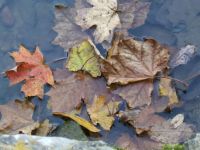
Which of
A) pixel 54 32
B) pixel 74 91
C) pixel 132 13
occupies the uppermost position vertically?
pixel 132 13

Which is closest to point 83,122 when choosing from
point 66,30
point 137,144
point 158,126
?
point 137,144

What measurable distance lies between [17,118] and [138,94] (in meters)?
0.87

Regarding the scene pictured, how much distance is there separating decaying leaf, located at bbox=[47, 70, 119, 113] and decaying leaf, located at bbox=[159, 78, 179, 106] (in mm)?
371

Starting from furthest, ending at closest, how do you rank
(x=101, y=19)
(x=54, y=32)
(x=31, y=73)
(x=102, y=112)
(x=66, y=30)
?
(x=54, y=32) < (x=66, y=30) < (x=101, y=19) < (x=31, y=73) < (x=102, y=112)

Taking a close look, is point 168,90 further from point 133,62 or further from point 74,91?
point 74,91

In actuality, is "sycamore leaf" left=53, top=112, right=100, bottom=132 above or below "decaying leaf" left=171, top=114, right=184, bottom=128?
below

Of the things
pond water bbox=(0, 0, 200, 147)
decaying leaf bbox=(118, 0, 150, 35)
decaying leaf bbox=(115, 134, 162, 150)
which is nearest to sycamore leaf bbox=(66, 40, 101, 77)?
pond water bbox=(0, 0, 200, 147)

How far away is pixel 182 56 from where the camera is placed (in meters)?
3.03

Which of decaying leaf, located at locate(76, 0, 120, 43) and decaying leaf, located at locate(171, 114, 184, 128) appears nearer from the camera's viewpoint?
decaying leaf, located at locate(171, 114, 184, 128)

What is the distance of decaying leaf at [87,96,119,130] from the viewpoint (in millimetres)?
2832

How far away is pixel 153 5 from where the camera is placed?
3.32 m

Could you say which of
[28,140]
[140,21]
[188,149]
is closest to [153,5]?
[140,21]

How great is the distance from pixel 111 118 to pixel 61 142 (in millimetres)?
550

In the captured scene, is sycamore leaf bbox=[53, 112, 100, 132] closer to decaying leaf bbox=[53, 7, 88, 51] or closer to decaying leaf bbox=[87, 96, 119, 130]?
decaying leaf bbox=[87, 96, 119, 130]
